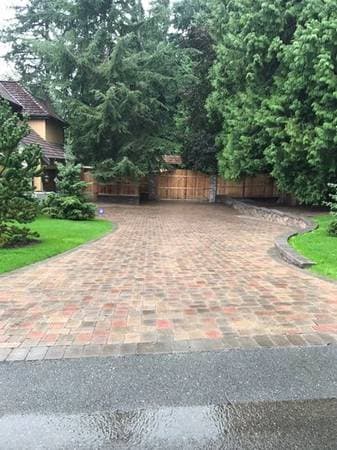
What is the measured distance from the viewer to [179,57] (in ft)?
77.5

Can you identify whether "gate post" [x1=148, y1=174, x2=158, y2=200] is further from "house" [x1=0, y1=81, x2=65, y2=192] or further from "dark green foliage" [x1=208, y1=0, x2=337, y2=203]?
"dark green foliage" [x1=208, y1=0, x2=337, y2=203]

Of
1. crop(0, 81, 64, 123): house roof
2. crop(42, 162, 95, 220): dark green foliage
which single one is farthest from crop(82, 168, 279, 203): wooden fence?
crop(42, 162, 95, 220): dark green foliage

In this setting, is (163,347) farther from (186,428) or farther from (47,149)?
(47,149)

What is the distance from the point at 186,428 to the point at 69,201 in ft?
41.8

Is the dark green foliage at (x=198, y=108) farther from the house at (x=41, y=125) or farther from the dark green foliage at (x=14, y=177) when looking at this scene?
Answer: the dark green foliage at (x=14, y=177)

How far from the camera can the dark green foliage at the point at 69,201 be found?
47.4ft

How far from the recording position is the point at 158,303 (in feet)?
15.6

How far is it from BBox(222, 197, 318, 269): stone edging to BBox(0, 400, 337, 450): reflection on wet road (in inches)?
184

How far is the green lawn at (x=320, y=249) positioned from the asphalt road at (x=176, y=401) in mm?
3465

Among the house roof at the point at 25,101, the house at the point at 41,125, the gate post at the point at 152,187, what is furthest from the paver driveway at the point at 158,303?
the gate post at the point at 152,187

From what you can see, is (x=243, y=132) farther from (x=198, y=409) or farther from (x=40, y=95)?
(x=40, y=95)

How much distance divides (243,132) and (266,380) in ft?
48.2

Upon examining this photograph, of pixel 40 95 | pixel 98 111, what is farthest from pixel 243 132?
pixel 40 95

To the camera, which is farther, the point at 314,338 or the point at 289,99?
the point at 289,99
